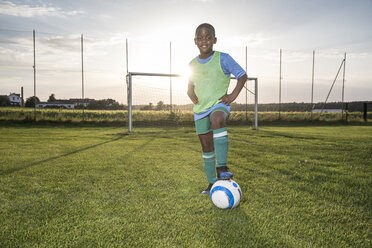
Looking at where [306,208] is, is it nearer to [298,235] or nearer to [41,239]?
[298,235]

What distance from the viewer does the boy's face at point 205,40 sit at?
2.90 meters

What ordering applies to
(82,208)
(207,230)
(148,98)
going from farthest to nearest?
1. (148,98)
2. (82,208)
3. (207,230)

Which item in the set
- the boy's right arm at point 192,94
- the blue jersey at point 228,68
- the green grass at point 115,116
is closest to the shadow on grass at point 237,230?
the blue jersey at point 228,68

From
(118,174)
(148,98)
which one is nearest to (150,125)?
(148,98)

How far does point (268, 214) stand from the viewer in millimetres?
2393

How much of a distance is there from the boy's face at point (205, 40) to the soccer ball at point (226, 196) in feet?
4.90

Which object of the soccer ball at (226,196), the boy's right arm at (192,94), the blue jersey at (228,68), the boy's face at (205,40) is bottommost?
the soccer ball at (226,196)

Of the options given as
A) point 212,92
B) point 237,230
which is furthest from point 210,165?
point 237,230

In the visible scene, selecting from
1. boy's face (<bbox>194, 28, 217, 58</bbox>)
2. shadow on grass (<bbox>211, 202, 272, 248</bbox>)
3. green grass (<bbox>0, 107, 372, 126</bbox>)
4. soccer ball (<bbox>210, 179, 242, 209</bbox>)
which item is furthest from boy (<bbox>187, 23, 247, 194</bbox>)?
green grass (<bbox>0, 107, 372, 126</bbox>)

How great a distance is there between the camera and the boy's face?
2.90m

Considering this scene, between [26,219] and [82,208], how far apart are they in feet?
1.53

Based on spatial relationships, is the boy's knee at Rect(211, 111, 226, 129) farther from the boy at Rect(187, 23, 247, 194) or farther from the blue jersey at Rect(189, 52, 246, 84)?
the blue jersey at Rect(189, 52, 246, 84)

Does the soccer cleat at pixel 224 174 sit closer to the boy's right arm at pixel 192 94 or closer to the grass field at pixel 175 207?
the grass field at pixel 175 207

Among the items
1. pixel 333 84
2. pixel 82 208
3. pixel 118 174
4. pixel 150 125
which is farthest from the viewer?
pixel 333 84
